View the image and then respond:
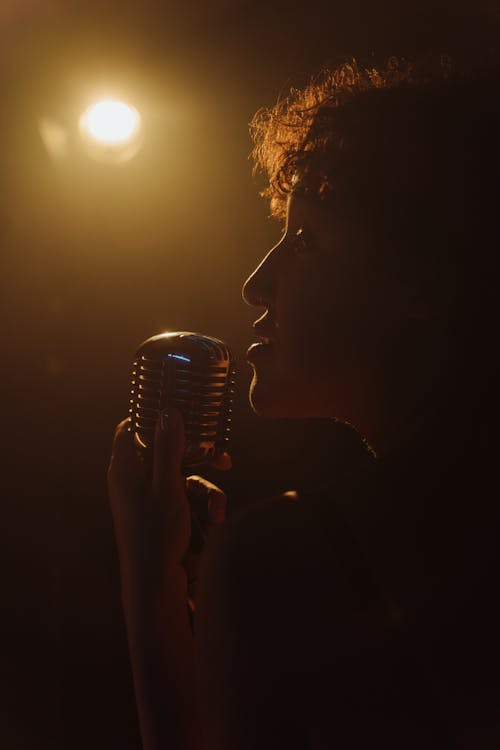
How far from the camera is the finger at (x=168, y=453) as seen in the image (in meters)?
1.06

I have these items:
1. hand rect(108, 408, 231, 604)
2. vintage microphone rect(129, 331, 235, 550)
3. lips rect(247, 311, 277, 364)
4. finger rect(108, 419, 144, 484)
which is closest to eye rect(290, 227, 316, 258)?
lips rect(247, 311, 277, 364)

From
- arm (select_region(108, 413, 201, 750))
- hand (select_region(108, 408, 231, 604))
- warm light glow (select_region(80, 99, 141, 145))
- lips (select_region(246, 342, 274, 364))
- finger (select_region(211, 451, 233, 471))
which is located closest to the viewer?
arm (select_region(108, 413, 201, 750))

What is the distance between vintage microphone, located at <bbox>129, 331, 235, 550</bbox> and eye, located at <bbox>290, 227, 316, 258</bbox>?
0.26 metres

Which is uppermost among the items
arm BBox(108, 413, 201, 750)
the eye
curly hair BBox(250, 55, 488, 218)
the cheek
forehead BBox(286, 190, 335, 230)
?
curly hair BBox(250, 55, 488, 218)

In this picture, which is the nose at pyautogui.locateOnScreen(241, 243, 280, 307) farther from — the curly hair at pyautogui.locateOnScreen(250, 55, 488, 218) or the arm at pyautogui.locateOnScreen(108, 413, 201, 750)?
the arm at pyautogui.locateOnScreen(108, 413, 201, 750)

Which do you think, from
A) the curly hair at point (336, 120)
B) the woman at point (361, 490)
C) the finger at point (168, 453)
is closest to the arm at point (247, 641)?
the woman at point (361, 490)

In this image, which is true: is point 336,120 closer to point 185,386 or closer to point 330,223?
point 330,223

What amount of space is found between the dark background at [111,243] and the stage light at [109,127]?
53 mm

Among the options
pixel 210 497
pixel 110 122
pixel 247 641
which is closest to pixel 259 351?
pixel 210 497

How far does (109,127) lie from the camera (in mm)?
2131

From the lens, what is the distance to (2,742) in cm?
173

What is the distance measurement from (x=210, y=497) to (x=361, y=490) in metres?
0.55

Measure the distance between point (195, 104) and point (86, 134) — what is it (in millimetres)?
456

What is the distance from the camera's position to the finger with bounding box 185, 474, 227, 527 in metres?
1.24
